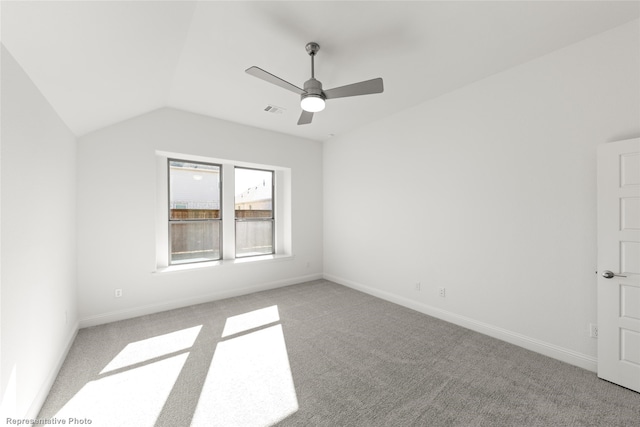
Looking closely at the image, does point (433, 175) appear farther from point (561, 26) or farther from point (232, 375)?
point (232, 375)

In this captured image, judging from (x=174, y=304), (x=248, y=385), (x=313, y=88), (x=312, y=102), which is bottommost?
(x=248, y=385)

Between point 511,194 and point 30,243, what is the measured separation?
419 cm

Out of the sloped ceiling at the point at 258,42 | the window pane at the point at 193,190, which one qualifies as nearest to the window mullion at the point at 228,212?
the window pane at the point at 193,190

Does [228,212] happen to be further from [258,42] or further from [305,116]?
[258,42]

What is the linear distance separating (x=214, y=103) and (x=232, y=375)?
3.27 meters

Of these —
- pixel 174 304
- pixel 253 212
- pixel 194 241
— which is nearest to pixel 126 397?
pixel 174 304

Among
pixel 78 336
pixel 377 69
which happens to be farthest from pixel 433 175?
pixel 78 336

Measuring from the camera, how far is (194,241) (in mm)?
4277

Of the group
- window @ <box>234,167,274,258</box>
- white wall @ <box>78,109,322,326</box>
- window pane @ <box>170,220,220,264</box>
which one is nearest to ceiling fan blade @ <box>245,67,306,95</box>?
white wall @ <box>78,109,322,326</box>

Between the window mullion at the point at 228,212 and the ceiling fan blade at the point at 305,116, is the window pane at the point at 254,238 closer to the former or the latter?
the window mullion at the point at 228,212

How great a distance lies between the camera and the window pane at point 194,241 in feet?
13.5

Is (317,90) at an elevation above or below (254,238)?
above

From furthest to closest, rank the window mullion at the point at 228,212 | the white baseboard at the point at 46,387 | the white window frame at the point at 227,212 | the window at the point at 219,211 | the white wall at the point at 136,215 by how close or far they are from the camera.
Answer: the window mullion at the point at 228,212
the window at the point at 219,211
the white window frame at the point at 227,212
the white wall at the point at 136,215
the white baseboard at the point at 46,387

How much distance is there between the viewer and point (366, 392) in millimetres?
2021
